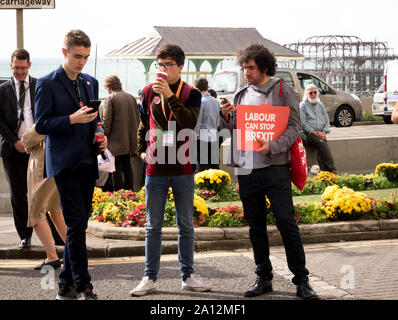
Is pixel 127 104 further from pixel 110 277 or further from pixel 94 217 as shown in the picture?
pixel 110 277

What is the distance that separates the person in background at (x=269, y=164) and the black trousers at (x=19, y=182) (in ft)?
8.65

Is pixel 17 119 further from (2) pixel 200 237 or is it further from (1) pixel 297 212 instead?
(1) pixel 297 212

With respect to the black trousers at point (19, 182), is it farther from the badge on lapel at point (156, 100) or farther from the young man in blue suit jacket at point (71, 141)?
the badge on lapel at point (156, 100)

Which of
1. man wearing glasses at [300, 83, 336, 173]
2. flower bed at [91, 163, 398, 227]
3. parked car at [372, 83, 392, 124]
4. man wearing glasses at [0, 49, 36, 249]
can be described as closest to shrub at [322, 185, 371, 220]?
flower bed at [91, 163, 398, 227]

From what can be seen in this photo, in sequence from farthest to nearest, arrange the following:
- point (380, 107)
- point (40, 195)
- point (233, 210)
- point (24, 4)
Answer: point (380, 107) → point (24, 4) → point (233, 210) → point (40, 195)

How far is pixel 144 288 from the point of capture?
5.82 metres

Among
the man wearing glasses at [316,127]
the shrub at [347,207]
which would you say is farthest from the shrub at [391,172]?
the shrub at [347,207]

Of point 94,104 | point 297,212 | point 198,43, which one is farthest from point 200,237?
point 198,43

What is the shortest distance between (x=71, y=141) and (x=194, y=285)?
1.57 metres

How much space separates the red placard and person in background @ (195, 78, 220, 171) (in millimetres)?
5522
